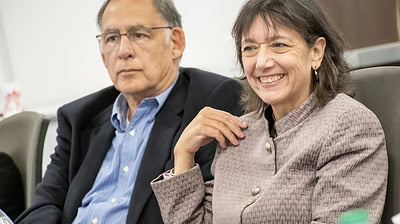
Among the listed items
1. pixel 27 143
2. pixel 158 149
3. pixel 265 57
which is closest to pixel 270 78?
pixel 265 57

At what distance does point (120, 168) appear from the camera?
2.39m

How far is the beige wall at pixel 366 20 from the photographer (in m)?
3.77

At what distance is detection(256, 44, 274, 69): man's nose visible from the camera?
5.73 feet

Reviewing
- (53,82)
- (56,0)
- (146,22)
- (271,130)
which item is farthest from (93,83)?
(271,130)

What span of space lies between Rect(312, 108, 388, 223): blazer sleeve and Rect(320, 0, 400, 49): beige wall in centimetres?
233

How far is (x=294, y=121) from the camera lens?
1749 millimetres

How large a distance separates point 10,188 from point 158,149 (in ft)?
2.76

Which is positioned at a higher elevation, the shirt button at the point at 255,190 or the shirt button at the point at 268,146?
the shirt button at the point at 268,146

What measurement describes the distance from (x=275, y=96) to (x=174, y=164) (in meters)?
0.51

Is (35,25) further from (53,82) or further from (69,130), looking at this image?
(69,130)

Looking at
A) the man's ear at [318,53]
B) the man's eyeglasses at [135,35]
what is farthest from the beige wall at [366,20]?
the man's ear at [318,53]

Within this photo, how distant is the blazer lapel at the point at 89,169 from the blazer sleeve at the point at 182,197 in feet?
1.85

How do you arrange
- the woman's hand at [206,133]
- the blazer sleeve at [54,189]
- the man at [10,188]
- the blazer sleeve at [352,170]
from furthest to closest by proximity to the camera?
Result: the man at [10,188] → the blazer sleeve at [54,189] → the woman's hand at [206,133] → the blazer sleeve at [352,170]

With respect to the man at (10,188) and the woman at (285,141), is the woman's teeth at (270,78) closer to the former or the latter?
the woman at (285,141)
